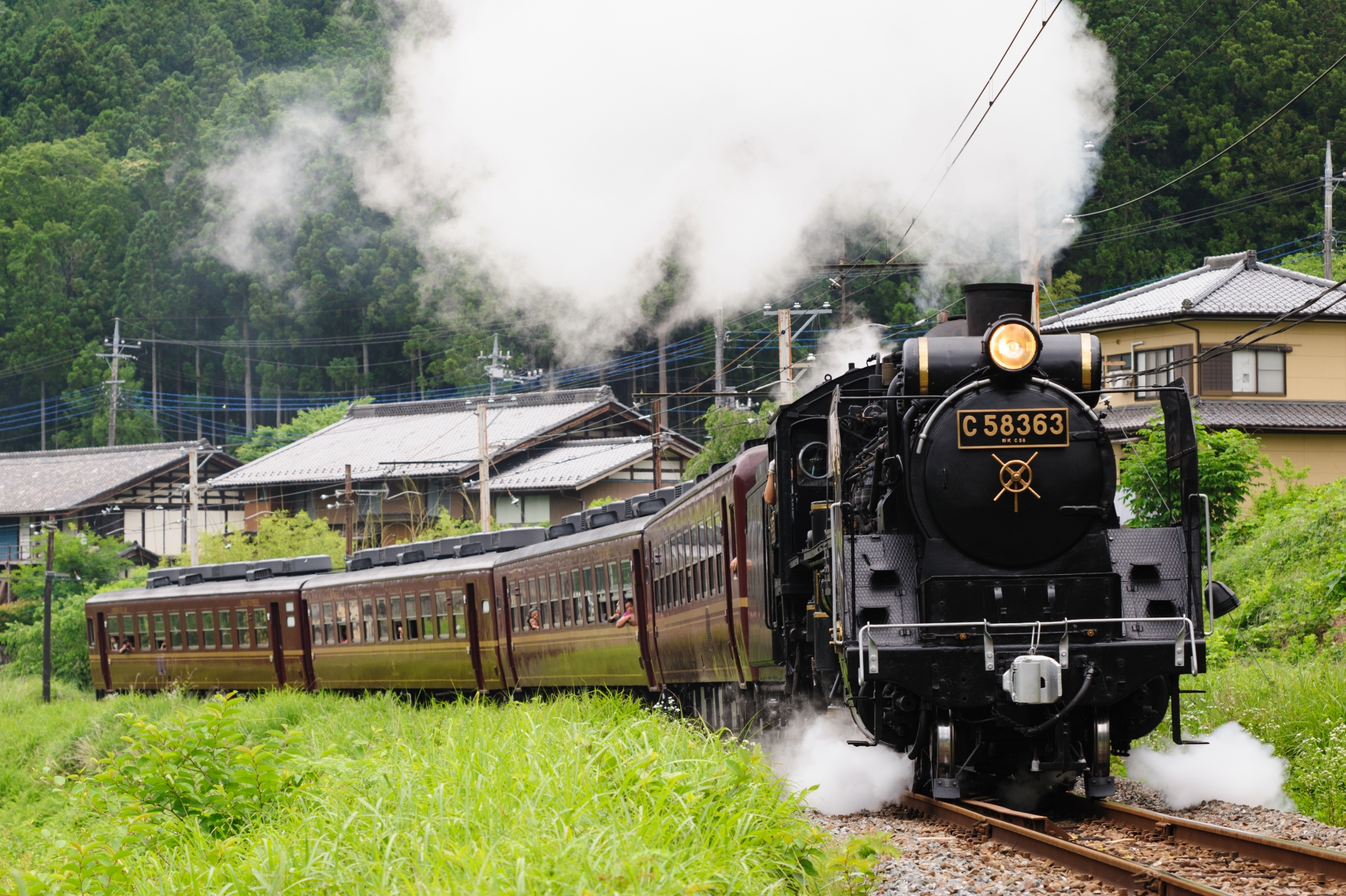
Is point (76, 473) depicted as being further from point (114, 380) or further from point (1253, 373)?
point (1253, 373)

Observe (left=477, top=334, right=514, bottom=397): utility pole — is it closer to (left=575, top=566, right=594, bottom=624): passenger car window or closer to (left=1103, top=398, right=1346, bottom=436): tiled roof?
(left=1103, top=398, right=1346, bottom=436): tiled roof

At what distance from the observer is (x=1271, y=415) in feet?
81.5

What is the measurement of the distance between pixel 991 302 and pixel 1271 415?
18976 mm

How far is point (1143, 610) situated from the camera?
7340 mm

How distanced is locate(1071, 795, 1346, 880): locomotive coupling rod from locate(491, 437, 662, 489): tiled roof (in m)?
28.3

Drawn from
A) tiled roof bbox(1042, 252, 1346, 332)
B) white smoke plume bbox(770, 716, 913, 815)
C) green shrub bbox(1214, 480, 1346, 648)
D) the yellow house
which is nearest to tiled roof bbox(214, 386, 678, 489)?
tiled roof bbox(1042, 252, 1346, 332)

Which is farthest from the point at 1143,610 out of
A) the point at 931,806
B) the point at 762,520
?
the point at 762,520

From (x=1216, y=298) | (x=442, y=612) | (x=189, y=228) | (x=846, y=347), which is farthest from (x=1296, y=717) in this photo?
(x=189, y=228)

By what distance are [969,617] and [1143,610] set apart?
0.89 metres

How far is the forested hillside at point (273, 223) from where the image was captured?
35.9m

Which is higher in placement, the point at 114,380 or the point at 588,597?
the point at 114,380

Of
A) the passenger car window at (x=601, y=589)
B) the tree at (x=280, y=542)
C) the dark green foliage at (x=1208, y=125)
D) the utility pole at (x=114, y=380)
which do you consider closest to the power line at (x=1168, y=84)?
the dark green foliage at (x=1208, y=125)

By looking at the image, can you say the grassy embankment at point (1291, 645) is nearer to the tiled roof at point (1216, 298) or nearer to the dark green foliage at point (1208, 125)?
the tiled roof at point (1216, 298)

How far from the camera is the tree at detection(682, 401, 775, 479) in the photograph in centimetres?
2536
